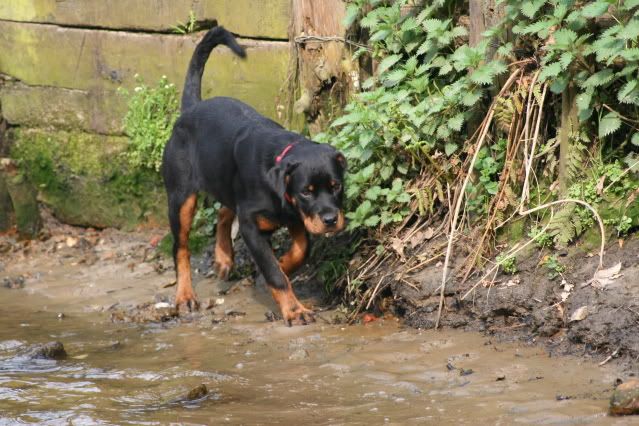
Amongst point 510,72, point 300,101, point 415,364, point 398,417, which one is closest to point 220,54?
point 300,101

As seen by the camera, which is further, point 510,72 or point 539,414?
point 510,72

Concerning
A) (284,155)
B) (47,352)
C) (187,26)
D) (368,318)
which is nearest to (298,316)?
(368,318)

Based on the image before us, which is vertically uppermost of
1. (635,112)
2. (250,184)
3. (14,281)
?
(635,112)

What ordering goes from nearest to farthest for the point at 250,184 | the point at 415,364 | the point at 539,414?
the point at 539,414
the point at 415,364
the point at 250,184

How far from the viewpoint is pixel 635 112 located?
17.8ft

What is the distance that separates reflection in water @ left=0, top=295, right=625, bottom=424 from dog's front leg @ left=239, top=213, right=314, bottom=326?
12 centimetres

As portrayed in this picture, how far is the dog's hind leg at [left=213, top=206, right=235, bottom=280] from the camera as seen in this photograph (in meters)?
7.38

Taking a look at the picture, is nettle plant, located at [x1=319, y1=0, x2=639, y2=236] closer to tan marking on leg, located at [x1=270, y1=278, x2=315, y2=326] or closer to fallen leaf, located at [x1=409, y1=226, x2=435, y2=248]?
fallen leaf, located at [x1=409, y1=226, x2=435, y2=248]

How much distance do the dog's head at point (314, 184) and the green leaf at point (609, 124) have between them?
1.50 metres

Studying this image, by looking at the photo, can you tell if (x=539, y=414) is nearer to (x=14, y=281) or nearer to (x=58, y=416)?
(x=58, y=416)

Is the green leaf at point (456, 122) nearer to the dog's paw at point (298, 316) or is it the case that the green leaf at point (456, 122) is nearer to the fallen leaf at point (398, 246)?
the fallen leaf at point (398, 246)

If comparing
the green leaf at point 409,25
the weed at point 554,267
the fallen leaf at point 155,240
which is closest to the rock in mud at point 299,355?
the weed at point 554,267

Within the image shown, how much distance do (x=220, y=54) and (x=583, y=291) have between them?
378 cm

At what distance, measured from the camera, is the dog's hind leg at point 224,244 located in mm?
7379
